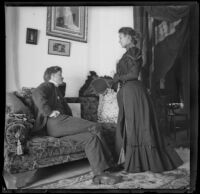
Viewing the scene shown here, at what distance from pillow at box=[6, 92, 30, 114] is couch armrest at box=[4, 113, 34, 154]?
40mm

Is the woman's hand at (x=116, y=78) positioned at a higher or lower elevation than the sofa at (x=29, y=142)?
higher

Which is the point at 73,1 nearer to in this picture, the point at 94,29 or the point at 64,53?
the point at 94,29

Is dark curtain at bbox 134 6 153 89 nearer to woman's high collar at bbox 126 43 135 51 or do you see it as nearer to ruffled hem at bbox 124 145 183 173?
woman's high collar at bbox 126 43 135 51

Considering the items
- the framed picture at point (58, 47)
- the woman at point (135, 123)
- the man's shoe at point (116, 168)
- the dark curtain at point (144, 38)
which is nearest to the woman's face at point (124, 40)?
the woman at point (135, 123)

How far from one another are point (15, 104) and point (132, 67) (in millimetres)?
1149

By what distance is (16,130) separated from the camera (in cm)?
212

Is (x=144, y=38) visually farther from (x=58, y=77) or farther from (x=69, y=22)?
(x=58, y=77)

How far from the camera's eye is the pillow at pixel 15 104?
2.19 metres

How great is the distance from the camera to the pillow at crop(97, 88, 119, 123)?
2.27 metres

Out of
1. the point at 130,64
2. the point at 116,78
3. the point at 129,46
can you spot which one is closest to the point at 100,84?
the point at 116,78

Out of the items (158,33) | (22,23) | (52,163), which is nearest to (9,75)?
(22,23)

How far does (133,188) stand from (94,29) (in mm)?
1564

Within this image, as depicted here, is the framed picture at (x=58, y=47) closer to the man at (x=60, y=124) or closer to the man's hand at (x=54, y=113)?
the man at (x=60, y=124)

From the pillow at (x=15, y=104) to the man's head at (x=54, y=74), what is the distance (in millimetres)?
314
